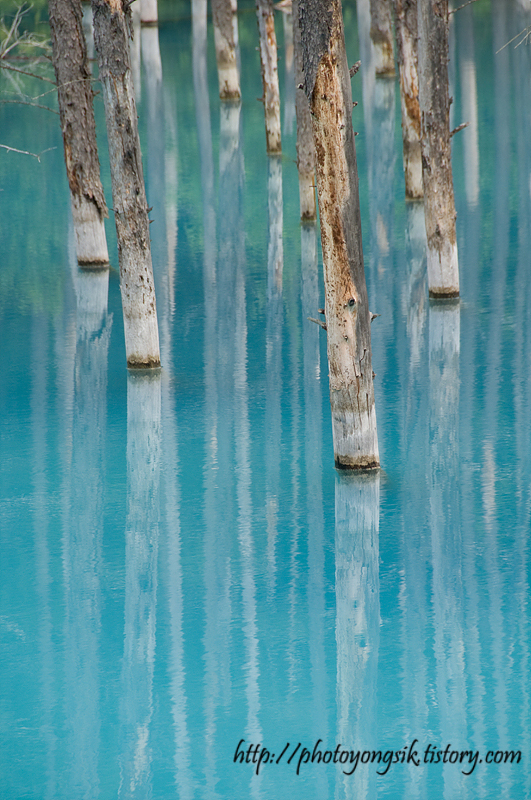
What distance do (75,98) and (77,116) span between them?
22 cm

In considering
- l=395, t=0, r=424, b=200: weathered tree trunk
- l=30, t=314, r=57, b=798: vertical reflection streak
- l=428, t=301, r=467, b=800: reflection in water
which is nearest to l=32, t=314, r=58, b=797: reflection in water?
l=30, t=314, r=57, b=798: vertical reflection streak

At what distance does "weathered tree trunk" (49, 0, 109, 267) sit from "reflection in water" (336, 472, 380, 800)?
6.83 m

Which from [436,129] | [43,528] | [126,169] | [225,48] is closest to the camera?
[43,528]

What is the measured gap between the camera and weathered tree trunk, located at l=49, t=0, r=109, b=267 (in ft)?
41.4

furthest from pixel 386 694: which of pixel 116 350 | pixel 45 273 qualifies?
pixel 45 273

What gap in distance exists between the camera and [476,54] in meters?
32.3

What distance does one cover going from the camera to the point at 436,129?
35.7ft

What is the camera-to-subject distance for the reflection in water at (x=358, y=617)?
16.9 feet

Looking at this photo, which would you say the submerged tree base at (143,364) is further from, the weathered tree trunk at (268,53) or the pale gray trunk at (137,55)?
the pale gray trunk at (137,55)

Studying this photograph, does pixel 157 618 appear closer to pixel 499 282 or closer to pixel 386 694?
pixel 386 694

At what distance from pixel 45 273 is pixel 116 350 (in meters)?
3.75

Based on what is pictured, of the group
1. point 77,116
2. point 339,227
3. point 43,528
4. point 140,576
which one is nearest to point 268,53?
point 77,116

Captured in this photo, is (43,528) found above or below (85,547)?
above

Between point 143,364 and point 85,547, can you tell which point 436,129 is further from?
point 85,547
